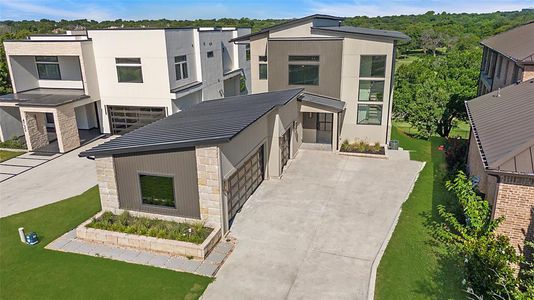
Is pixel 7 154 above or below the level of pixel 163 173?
below

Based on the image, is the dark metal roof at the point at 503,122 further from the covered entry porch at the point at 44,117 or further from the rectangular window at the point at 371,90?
the covered entry porch at the point at 44,117

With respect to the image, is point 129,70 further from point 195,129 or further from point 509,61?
point 509,61

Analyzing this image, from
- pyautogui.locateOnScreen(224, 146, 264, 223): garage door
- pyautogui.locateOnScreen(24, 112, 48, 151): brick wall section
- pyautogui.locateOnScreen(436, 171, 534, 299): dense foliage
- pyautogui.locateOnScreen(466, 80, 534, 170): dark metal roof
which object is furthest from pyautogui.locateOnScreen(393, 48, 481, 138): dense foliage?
pyautogui.locateOnScreen(24, 112, 48, 151): brick wall section

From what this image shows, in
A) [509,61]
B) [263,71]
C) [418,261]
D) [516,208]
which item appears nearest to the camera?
[516,208]

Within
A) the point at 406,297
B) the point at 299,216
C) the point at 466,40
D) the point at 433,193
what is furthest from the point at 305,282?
the point at 466,40

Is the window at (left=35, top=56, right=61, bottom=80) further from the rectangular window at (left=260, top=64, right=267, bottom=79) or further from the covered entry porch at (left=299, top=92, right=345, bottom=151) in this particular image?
the covered entry porch at (left=299, top=92, right=345, bottom=151)

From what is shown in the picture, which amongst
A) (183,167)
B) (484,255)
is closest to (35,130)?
(183,167)

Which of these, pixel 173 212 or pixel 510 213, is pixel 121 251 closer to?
pixel 173 212
